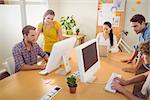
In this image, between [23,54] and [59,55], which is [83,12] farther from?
[59,55]

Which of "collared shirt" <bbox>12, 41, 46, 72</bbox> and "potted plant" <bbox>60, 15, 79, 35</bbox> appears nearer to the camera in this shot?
"collared shirt" <bbox>12, 41, 46, 72</bbox>

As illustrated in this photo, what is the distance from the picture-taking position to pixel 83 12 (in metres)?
4.65

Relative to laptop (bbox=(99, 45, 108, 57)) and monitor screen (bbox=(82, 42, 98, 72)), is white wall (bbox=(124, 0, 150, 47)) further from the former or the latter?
monitor screen (bbox=(82, 42, 98, 72))

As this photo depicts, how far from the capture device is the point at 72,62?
2.43 metres

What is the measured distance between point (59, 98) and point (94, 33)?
3.33 meters

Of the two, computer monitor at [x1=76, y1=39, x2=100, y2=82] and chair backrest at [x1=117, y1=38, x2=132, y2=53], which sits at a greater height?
computer monitor at [x1=76, y1=39, x2=100, y2=82]

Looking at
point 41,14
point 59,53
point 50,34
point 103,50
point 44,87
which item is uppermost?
point 41,14

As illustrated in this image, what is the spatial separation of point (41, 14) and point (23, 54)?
2.23 m

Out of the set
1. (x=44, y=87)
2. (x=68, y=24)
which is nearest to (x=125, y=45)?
(x=68, y=24)

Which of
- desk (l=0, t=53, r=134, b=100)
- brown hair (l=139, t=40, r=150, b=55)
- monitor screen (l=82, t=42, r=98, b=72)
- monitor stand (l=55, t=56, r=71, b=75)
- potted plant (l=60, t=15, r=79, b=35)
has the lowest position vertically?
desk (l=0, t=53, r=134, b=100)

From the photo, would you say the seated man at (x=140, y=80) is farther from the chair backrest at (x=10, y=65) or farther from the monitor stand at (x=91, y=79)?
the chair backrest at (x=10, y=65)

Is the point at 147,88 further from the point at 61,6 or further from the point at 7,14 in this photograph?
the point at 61,6

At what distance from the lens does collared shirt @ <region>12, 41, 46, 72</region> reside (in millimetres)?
2107

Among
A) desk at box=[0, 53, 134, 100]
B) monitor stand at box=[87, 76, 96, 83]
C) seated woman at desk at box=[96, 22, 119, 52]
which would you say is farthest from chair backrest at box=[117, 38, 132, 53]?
monitor stand at box=[87, 76, 96, 83]
